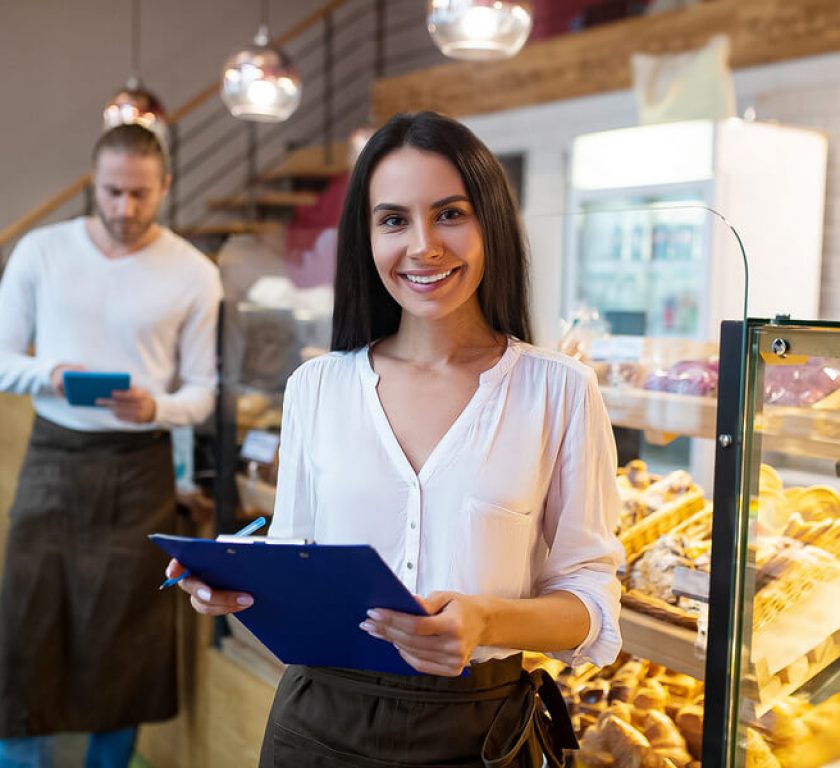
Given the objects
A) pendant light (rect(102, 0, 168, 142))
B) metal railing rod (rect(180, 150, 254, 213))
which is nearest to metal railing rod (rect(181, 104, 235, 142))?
metal railing rod (rect(180, 150, 254, 213))

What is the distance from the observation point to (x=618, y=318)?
2.10m

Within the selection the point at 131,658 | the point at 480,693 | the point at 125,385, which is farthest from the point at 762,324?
the point at 131,658

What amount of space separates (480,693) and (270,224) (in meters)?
7.22

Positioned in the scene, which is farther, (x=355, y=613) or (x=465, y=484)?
(x=465, y=484)

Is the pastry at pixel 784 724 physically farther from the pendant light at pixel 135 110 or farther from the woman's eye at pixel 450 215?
the pendant light at pixel 135 110

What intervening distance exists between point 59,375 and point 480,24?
141 centimetres

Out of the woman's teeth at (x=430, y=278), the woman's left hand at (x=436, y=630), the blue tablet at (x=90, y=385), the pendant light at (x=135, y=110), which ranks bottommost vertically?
the woman's left hand at (x=436, y=630)

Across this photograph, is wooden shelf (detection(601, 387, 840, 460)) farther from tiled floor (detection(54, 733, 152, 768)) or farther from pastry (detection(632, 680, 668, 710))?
tiled floor (detection(54, 733, 152, 768))

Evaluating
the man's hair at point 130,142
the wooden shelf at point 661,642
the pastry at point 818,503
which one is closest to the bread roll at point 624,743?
the wooden shelf at point 661,642

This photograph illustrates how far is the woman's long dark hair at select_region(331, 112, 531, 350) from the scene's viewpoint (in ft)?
4.58

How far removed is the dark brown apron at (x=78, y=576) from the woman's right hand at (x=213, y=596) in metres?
1.64

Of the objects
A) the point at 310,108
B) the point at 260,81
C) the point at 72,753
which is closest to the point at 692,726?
the point at 72,753

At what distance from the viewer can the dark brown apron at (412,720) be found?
1.36 meters

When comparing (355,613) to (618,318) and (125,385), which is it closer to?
(618,318)
